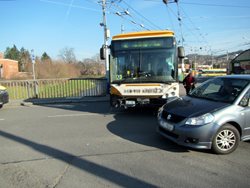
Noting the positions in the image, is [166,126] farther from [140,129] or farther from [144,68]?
[144,68]

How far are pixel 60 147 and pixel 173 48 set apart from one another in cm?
486

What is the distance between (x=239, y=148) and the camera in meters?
5.10

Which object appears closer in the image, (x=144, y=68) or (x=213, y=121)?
(x=213, y=121)

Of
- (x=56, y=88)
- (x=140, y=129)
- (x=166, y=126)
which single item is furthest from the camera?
(x=56, y=88)

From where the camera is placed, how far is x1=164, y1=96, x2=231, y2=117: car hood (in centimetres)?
478

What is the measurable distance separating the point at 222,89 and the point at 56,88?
11589 mm

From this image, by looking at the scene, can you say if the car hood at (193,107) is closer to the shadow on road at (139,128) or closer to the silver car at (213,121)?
the silver car at (213,121)

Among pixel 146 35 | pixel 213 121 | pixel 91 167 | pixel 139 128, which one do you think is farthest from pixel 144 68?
pixel 91 167

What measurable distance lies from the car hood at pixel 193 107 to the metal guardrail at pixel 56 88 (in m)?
9.43

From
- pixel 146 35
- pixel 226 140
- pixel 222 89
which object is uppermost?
pixel 146 35

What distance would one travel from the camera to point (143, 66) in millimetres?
8094

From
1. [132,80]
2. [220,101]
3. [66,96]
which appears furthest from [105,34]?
[220,101]

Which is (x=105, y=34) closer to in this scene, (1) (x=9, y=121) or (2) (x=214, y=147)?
(1) (x=9, y=121)

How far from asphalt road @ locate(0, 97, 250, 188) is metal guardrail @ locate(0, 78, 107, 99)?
7.86 m
